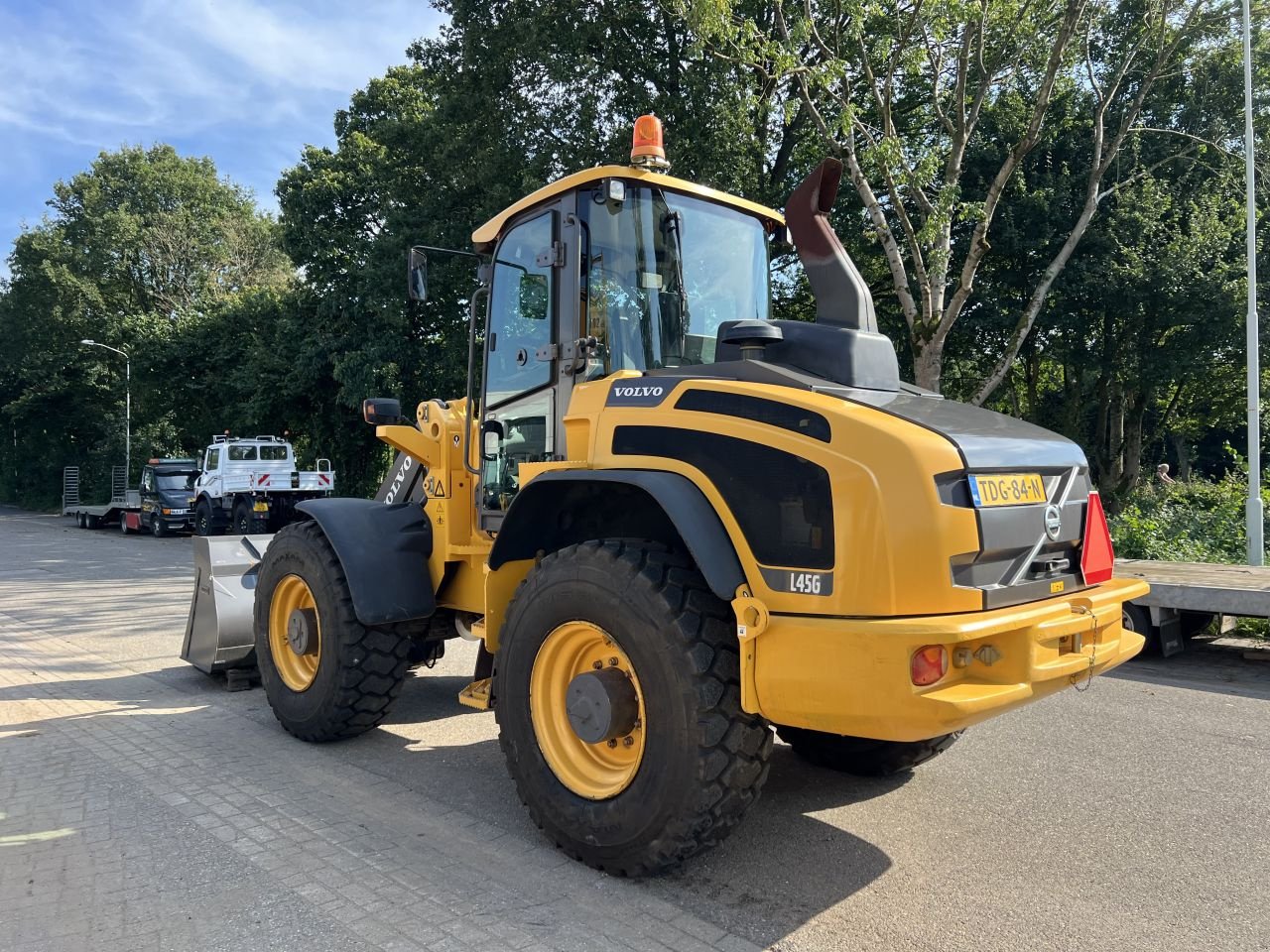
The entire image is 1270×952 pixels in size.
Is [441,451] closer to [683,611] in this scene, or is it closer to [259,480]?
[683,611]

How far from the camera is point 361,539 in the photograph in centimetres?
496

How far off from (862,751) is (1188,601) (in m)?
4.17

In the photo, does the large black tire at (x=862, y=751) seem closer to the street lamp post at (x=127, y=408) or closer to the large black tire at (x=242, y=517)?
the large black tire at (x=242, y=517)

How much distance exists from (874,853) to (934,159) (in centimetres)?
1054

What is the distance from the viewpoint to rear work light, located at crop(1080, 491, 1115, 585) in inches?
140

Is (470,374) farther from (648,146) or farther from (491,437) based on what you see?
(648,146)

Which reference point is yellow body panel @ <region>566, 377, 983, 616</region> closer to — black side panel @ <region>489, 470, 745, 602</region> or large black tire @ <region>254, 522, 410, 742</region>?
black side panel @ <region>489, 470, 745, 602</region>

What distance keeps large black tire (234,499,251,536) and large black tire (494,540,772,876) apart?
2064 centimetres

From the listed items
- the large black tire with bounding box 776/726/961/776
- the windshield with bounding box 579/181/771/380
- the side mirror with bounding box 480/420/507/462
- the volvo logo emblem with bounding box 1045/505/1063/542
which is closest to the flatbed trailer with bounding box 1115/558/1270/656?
the large black tire with bounding box 776/726/961/776

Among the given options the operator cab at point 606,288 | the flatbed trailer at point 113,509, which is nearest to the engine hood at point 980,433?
the operator cab at point 606,288

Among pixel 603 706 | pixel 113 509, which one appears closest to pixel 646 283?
pixel 603 706

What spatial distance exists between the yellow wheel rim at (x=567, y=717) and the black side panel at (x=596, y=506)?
0.56m

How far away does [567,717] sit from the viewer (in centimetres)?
357

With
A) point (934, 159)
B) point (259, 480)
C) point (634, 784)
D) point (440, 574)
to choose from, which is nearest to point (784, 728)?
point (634, 784)
